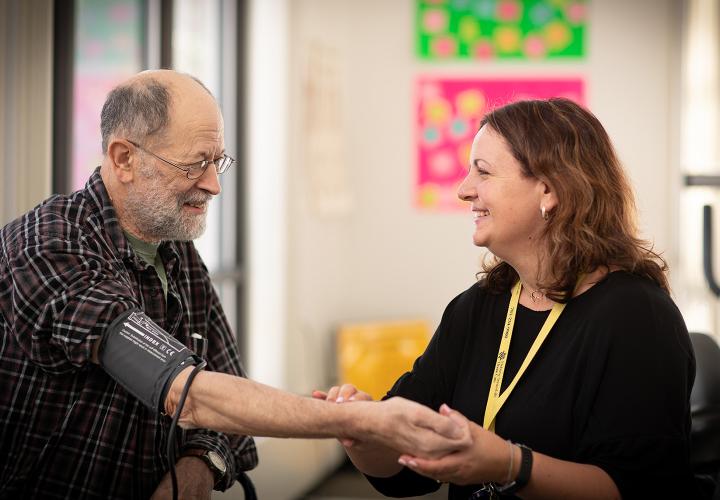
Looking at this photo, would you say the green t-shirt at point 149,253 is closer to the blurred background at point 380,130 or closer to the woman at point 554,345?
the woman at point 554,345

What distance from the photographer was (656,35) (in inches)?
245

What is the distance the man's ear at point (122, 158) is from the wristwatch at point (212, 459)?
621 mm

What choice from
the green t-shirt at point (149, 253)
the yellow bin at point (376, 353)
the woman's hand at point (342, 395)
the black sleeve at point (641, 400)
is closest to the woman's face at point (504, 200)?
the black sleeve at point (641, 400)

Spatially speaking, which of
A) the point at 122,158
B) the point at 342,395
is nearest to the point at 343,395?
the point at 342,395

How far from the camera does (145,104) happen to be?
78.5 inches

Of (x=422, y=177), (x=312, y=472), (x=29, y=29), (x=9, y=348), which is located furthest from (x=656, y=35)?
(x=9, y=348)

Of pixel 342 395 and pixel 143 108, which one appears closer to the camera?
pixel 342 395

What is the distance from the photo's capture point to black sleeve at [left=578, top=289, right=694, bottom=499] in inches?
65.1

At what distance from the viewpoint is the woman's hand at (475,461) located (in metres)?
1.64

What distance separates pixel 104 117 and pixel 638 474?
1344mm

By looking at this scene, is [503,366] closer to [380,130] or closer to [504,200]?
[504,200]

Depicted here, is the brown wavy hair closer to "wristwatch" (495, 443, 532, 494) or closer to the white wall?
"wristwatch" (495, 443, 532, 494)

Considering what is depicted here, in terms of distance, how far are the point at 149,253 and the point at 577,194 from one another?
0.96 metres

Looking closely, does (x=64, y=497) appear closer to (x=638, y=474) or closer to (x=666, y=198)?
(x=638, y=474)
